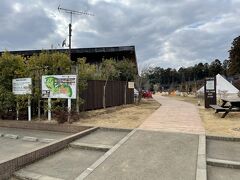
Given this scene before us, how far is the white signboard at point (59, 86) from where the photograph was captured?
41.3 ft

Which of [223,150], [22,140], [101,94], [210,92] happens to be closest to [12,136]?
[22,140]

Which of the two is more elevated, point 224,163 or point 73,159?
point 224,163

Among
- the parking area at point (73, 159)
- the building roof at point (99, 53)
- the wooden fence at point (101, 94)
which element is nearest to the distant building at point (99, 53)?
the building roof at point (99, 53)

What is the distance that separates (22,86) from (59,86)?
5.84ft

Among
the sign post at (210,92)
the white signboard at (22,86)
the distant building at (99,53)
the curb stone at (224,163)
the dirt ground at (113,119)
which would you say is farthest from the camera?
the distant building at (99,53)

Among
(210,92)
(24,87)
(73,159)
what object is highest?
(24,87)

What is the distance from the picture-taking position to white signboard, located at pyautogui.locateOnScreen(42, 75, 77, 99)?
1260cm

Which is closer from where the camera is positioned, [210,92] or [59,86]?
[59,86]

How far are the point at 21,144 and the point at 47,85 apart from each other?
4.66 meters

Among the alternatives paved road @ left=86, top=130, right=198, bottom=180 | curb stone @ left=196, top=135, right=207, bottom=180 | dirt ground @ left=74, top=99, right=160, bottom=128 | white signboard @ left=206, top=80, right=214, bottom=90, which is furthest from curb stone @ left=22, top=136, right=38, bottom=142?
white signboard @ left=206, top=80, right=214, bottom=90

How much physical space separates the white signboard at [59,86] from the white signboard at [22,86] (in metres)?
0.61

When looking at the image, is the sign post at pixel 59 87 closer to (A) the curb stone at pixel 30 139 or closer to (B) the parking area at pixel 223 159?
(A) the curb stone at pixel 30 139

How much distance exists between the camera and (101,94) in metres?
18.7

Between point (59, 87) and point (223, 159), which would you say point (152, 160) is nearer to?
point (223, 159)
